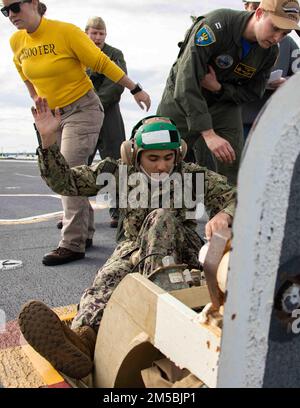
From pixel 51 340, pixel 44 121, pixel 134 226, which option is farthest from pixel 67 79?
pixel 51 340

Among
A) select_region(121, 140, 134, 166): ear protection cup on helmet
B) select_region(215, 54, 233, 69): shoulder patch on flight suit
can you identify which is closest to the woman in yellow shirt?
select_region(215, 54, 233, 69): shoulder patch on flight suit

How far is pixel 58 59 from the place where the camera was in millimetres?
2955

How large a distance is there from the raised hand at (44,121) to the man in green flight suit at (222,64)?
0.82 metres

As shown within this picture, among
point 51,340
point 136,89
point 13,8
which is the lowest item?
point 51,340

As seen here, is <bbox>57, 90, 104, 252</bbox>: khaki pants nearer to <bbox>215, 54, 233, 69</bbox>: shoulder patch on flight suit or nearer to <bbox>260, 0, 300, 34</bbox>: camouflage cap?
<bbox>215, 54, 233, 69</bbox>: shoulder patch on flight suit

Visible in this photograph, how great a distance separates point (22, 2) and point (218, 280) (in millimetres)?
2449

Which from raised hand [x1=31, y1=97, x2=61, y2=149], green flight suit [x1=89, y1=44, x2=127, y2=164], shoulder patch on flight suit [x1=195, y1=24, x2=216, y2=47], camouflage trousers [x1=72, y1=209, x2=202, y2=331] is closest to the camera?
camouflage trousers [x1=72, y1=209, x2=202, y2=331]

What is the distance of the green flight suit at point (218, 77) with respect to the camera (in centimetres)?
249

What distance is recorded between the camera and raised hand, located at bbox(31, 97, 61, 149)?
203cm

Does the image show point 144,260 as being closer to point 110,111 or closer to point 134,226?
point 134,226

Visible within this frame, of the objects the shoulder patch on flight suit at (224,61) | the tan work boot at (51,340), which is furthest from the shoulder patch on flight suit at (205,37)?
the tan work boot at (51,340)

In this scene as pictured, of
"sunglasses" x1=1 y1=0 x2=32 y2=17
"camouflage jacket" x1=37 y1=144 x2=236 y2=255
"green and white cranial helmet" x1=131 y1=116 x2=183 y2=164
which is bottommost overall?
"camouflage jacket" x1=37 y1=144 x2=236 y2=255

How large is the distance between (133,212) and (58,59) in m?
1.30

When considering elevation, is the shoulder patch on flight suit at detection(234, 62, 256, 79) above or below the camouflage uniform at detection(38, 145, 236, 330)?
above
